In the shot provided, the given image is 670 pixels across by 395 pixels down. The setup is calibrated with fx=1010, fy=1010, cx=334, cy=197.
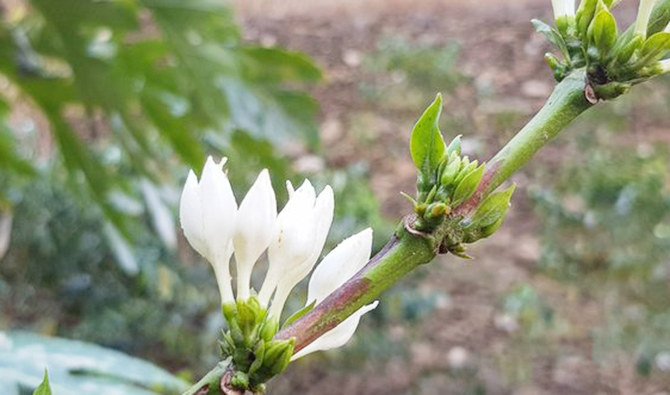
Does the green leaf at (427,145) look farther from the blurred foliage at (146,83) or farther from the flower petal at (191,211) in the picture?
the blurred foliage at (146,83)

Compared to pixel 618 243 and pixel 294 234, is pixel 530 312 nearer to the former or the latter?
pixel 618 243

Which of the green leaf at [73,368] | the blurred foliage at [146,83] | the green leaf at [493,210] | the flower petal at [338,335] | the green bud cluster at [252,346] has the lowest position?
the blurred foliage at [146,83]

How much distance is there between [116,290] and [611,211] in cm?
101

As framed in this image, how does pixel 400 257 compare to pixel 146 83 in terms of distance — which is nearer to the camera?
pixel 400 257

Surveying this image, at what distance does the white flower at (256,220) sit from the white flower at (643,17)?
99 millimetres

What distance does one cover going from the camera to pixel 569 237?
7.13ft

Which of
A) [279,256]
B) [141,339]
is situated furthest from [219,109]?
[279,256]

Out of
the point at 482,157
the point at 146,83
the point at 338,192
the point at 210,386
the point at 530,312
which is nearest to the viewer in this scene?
the point at 210,386

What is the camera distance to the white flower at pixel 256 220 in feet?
0.81

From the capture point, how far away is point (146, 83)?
1.32 metres

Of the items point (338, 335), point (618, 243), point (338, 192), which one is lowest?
point (618, 243)

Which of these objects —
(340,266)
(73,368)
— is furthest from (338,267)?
(73,368)

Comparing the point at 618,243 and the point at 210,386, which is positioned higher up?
the point at 210,386

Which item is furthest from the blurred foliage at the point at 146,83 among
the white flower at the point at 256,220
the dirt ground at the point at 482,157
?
the white flower at the point at 256,220
